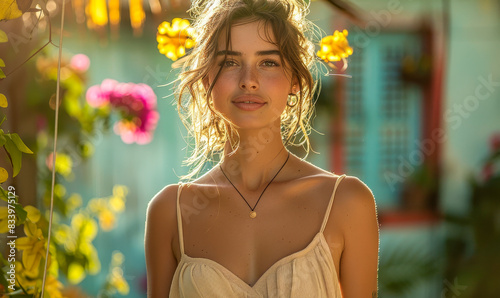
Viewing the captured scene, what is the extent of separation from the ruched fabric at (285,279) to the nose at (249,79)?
329mm

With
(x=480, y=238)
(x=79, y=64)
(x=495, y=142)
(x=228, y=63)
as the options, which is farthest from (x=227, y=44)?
(x=480, y=238)

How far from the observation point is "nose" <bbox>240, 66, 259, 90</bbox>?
1.46 m

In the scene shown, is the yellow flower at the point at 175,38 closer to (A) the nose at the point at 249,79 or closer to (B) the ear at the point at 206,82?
(B) the ear at the point at 206,82

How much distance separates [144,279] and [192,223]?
1.98 m

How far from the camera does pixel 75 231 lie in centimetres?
246

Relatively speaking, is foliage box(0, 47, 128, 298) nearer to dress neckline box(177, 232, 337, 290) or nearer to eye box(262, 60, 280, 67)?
dress neckline box(177, 232, 337, 290)

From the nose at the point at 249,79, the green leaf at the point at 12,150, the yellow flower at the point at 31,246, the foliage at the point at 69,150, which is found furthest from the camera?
the foliage at the point at 69,150

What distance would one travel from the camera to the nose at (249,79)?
1463 mm

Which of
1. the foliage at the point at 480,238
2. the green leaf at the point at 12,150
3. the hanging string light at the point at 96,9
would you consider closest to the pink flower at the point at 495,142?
the foliage at the point at 480,238

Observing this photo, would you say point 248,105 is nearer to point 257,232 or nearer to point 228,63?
point 228,63

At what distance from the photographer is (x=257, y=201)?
1597 mm

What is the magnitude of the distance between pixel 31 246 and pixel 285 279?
535 millimetres

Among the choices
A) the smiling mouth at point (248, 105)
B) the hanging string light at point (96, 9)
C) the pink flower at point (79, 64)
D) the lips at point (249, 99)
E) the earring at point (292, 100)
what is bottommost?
the smiling mouth at point (248, 105)

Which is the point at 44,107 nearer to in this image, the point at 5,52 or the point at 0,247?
the point at 5,52
